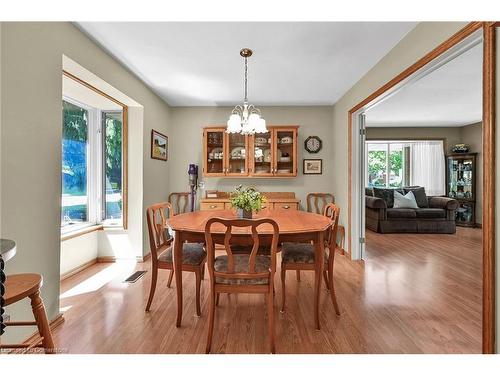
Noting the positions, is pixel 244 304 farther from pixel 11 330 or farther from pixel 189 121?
pixel 189 121

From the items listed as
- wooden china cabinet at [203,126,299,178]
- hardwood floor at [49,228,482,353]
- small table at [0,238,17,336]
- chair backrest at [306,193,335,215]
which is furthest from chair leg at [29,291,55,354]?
chair backrest at [306,193,335,215]

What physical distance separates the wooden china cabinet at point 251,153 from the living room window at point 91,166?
1331mm

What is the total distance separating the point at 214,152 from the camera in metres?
4.42

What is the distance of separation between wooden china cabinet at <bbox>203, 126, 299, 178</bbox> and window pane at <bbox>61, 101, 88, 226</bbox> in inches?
66.7

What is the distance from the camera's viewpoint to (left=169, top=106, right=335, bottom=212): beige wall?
4.56 m

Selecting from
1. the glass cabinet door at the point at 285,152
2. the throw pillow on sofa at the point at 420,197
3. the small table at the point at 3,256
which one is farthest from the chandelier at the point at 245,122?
the throw pillow on sofa at the point at 420,197

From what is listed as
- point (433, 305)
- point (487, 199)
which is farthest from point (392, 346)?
point (487, 199)

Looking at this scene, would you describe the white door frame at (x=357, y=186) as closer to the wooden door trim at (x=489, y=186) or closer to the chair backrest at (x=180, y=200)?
the wooden door trim at (x=489, y=186)

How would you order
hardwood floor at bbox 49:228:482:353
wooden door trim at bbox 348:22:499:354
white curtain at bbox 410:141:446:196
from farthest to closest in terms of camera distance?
1. white curtain at bbox 410:141:446:196
2. hardwood floor at bbox 49:228:482:353
3. wooden door trim at bbox 348:22:499:354

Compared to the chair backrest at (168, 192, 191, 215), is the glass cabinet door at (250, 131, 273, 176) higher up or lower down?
higher up

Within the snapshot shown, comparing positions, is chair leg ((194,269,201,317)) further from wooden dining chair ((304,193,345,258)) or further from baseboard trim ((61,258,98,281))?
wooden dining chair ((304,193,345,258))

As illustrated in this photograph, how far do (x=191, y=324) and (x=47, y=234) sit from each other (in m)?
1.26

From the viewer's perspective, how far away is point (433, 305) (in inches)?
91.4
